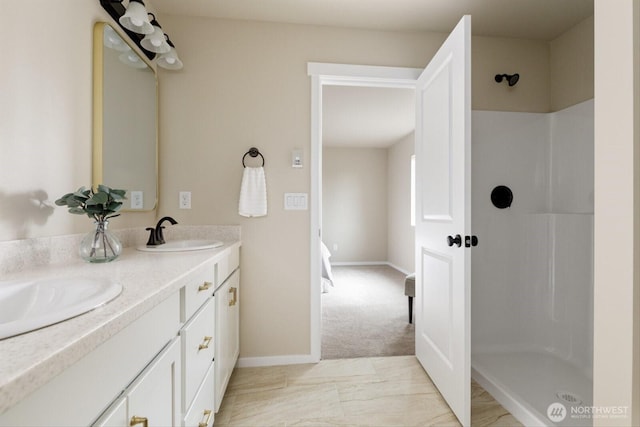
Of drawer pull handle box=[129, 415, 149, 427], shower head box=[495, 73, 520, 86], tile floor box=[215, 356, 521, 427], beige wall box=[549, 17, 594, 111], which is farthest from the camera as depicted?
shower head box=[495, 73, 520, 86]

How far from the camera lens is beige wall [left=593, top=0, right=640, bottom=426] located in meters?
0.75

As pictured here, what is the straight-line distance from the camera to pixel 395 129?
479 centimetres

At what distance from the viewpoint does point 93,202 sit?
1050mm

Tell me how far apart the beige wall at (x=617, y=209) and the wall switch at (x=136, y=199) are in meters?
2.08

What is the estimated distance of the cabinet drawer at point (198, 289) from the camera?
980 millimetres

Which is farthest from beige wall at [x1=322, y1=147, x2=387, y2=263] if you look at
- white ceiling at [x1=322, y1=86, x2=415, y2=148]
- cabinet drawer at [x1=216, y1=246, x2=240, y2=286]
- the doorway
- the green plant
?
the green plant

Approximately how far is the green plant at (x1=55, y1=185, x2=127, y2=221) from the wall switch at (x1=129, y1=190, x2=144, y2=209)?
0.57 metres

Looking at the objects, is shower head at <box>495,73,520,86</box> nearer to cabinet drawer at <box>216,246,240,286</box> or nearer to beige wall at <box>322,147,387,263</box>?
cabinet drawer at <box>216,246,240,286</box>

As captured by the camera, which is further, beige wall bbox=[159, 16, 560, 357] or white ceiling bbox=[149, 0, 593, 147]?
beige wall bbox=[159, 16, 560, 357]

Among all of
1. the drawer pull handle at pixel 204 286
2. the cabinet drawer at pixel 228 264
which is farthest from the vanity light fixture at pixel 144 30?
the drawer pull handle at pixel 204 286

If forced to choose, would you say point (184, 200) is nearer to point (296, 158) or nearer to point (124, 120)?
point (124, 120)

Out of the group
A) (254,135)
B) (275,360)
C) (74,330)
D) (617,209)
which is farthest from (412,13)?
(275,360)

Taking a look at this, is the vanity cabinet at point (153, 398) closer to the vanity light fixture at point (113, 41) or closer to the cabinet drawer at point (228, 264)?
the cabinet drawer at point (228, 264)

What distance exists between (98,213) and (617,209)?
1.69m
